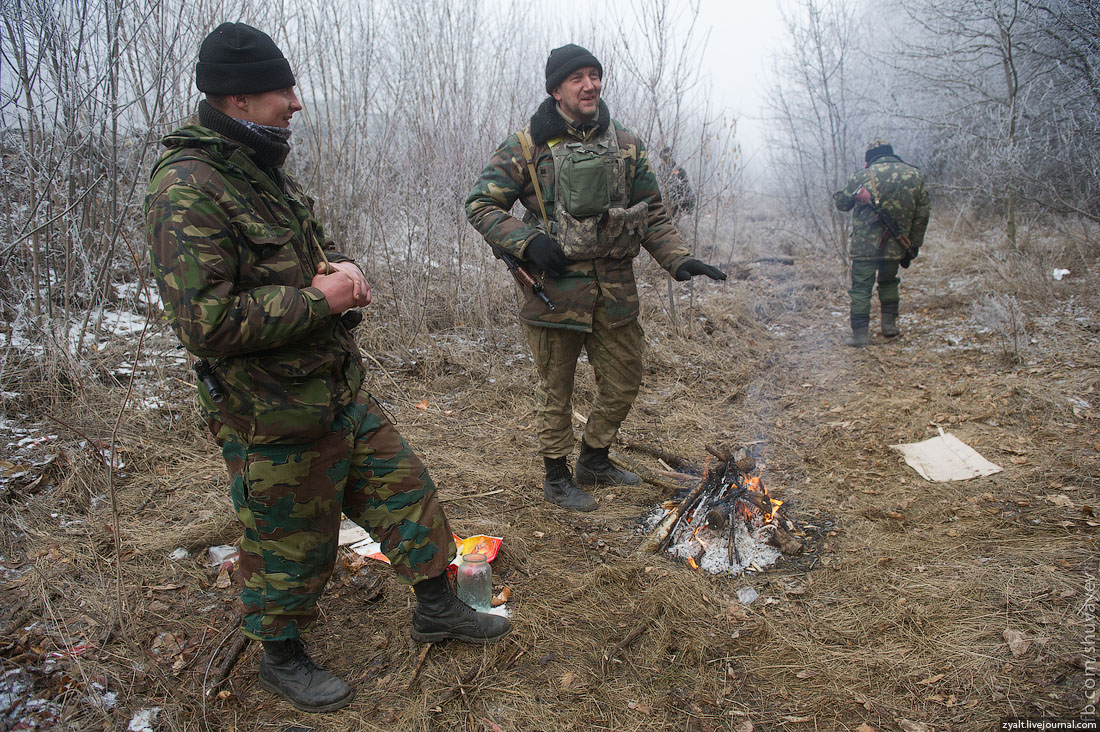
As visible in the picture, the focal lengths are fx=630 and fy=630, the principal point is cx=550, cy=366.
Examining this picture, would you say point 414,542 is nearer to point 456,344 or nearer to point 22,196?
point 456,344

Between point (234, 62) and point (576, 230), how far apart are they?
170cm

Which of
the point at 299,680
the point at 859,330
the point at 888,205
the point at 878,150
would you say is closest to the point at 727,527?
the point at 299,680

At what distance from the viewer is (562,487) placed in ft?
11.4

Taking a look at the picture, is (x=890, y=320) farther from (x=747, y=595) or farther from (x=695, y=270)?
(x=747, y=595)

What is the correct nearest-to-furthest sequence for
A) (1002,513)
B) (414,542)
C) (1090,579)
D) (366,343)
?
(414,542) → (1090,579) → (1002,513) → (366,343)

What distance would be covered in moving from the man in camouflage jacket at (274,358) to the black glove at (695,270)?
5.50 feet

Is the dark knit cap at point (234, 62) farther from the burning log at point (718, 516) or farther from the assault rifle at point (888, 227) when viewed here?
the assault rifle at point (888, 227)

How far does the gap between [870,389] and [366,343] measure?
4374 mm

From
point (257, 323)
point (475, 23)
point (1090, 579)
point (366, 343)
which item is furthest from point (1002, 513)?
point (475, 23)

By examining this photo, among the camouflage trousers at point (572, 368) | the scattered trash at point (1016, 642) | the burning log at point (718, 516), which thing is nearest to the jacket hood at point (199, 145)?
the camouflage trousers at point (572, 368)

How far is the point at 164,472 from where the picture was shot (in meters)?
3.69

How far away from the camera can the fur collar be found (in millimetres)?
3113

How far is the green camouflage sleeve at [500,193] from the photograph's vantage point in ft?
10.1

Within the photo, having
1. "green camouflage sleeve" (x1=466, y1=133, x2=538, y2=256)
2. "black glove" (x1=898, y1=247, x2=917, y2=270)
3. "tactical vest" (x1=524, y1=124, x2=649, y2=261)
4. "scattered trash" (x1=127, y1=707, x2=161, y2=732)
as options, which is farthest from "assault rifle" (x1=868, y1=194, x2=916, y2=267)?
"scattered trash" (x1=127, y1=707, x2=161, y2=732)
